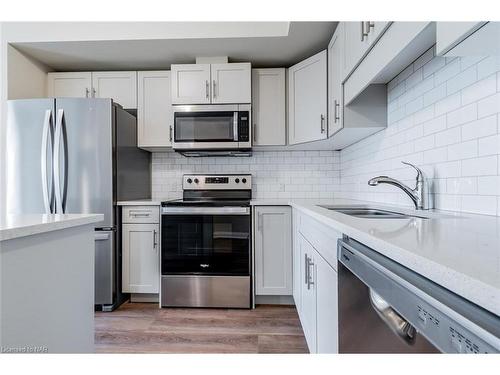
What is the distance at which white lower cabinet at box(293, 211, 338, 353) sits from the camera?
120 cm

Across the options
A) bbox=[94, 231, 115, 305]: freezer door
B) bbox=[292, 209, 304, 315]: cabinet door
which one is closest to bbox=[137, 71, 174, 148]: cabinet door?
bbox=[94, 231, 115, 305]: freezer door

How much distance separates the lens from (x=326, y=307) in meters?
1.29

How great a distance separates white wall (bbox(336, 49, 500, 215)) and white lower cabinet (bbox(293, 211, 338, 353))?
0.60 m

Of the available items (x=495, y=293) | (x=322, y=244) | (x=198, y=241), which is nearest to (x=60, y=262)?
(x=322, y=244)

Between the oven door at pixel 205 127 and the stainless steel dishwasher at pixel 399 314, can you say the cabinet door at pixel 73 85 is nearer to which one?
the oven door at pixel 205 127

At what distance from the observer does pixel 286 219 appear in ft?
8.17

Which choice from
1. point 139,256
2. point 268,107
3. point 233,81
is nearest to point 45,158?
point 139,256

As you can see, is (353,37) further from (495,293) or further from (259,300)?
(259,300)

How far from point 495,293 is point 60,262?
121 cm

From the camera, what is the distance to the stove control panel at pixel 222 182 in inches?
117

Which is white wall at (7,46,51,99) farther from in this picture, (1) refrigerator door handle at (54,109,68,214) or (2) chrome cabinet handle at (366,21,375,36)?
(2) chrome cabinet handle at (366,21,375,36)

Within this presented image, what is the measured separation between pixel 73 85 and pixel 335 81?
251cm

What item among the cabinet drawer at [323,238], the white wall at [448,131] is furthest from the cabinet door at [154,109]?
the white wall at [448,131]

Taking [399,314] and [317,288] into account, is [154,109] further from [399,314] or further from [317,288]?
[399,314]
